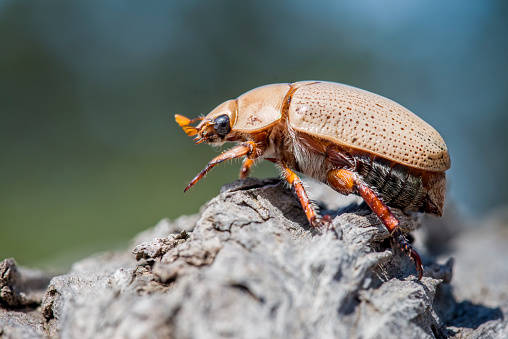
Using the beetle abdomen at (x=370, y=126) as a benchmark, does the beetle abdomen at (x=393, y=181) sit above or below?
below

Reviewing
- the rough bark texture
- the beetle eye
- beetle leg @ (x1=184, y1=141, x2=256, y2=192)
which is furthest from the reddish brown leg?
the beetle eye

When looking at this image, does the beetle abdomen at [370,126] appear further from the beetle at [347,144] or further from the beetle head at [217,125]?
the beetle head at [217,125]

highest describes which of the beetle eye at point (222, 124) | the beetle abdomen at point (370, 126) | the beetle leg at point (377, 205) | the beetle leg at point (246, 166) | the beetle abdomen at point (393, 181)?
the beetle eye at point (222, 124)

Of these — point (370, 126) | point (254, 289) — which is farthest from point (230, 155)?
point (254, 289)

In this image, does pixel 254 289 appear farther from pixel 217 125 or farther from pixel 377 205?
pixel 217 125

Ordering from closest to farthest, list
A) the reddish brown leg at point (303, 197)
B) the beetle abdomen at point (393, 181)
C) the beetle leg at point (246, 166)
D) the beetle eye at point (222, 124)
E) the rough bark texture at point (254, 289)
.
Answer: the rough bark texture at point (254, 289) → the reddish brown leg at point (303, 197) → the beetle abdomen at point (393, 181) → the beetle eye at point (222, 124) → the beetle leg at point (246, 166)

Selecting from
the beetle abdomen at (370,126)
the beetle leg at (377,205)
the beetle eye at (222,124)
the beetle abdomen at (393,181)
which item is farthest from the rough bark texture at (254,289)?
the beetle eye at (222,124)
